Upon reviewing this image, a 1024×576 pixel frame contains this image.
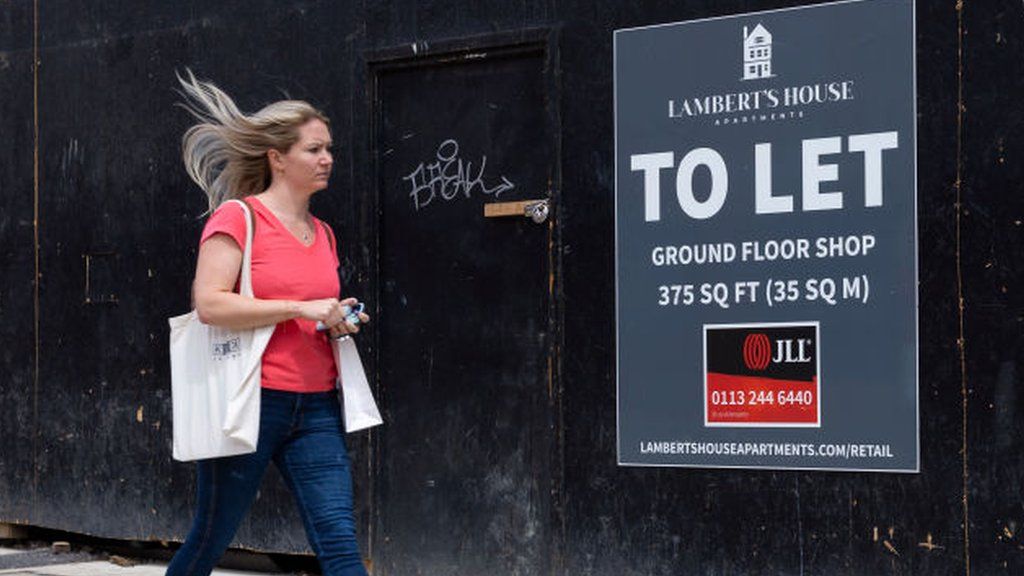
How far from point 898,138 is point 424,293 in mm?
2214

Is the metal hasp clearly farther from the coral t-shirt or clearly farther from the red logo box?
the coral t-shirt

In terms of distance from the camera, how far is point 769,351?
652 centimetres

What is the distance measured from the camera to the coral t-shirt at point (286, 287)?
5246mm

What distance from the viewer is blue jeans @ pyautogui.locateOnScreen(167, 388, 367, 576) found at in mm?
5172

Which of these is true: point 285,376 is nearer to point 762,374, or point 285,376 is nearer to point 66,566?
point 762,374

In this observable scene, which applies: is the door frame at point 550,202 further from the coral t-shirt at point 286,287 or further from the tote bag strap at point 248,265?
the tote bag strap at point 248,265

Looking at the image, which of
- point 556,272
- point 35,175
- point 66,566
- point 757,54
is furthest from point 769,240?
point 35,175

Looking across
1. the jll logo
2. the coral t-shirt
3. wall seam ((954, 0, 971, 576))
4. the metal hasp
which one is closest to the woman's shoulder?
the coral t-shirt

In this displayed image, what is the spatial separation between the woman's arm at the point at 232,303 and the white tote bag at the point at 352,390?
18 centimetres

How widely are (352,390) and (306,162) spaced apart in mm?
735

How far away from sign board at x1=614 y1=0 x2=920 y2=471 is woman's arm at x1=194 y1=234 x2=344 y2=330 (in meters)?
1.95

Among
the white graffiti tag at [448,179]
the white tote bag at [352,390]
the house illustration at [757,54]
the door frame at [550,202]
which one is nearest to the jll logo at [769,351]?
the door frame at [550,202]

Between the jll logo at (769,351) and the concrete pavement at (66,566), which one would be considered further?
the concrete pavement at (66,566)

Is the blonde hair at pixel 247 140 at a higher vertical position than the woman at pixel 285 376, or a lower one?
higher
